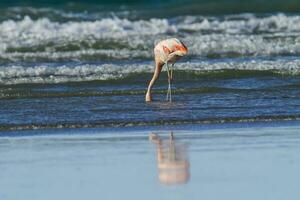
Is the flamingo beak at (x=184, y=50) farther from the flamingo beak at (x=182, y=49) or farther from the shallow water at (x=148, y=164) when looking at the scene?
the shallow water at (x=148, y=164)

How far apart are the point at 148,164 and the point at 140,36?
530 inches

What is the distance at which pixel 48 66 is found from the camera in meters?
19.7

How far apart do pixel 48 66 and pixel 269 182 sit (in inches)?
414

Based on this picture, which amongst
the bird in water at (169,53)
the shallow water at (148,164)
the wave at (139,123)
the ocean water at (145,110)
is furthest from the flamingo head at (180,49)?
the shallow water at (148,164)

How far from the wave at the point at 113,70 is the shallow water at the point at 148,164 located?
191 inches

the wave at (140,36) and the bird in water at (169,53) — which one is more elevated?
the bird in water at (169,53)

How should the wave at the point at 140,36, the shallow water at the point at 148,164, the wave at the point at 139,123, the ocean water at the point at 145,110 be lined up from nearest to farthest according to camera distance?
the shallow water at the point at 148,164
the ocean water at the point at 145,110
the wave at the point at 139,123
the wave at the point at 140,36

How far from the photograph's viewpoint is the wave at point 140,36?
21.3m

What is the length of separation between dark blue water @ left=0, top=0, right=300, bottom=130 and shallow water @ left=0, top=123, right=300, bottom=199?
1.01 m

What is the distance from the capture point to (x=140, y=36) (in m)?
24.0

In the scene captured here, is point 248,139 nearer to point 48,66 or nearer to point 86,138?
point 86,138

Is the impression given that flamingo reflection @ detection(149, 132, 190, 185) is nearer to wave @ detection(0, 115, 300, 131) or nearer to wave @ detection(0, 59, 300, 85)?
wave @ detection(0, 115, 300, 131)

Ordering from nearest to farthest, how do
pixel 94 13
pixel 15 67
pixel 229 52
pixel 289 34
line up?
pixel 15 67 < pixel 229 52 < pixel 289 34 < pixel 94 13

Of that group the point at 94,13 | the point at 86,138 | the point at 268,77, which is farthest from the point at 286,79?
the point at 94,13
